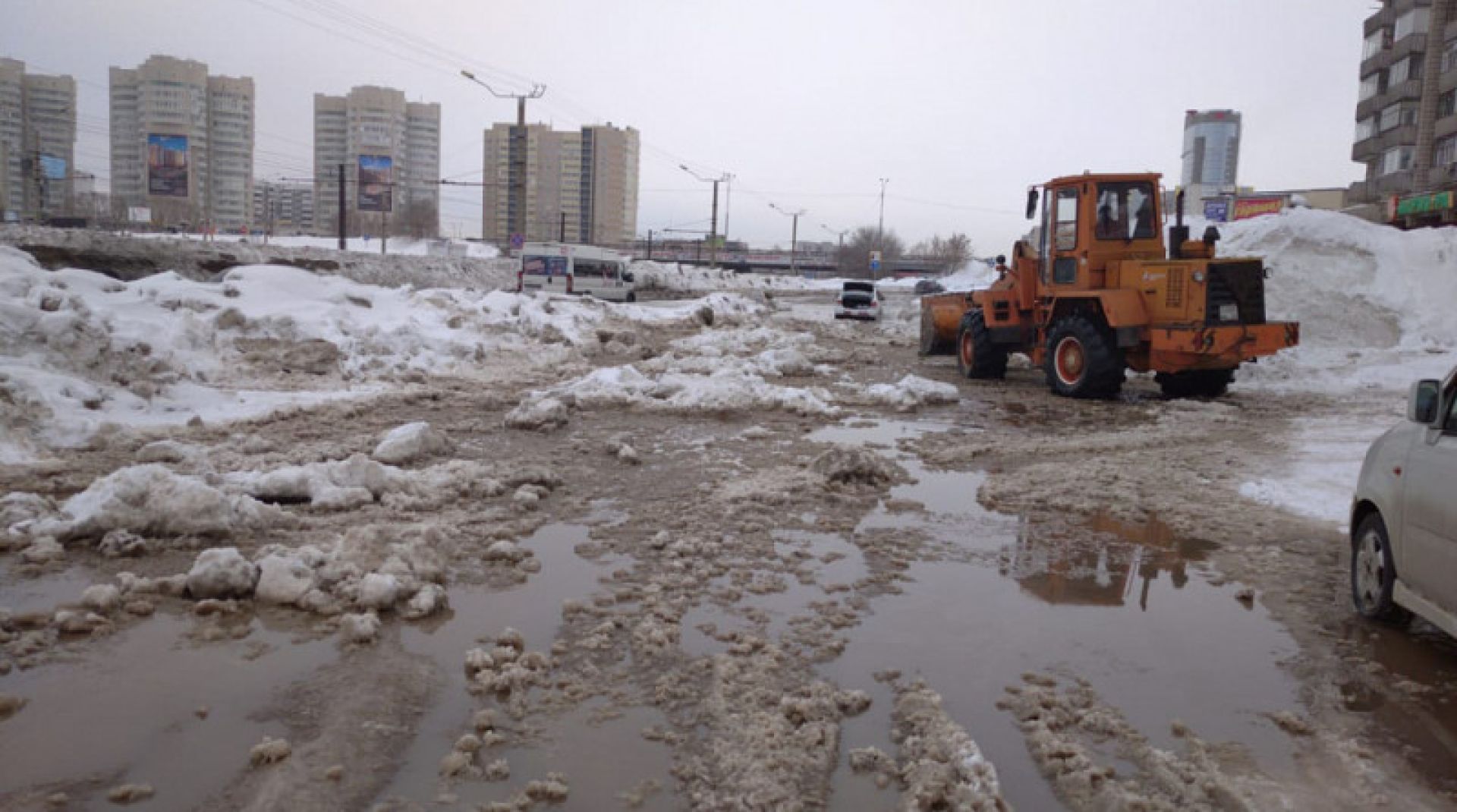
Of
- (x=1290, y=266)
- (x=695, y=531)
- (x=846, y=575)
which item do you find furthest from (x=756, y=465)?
(x=1290, y=266)

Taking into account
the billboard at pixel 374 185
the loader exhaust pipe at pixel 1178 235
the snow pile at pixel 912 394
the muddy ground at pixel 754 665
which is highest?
the billboard at pixel 374 185

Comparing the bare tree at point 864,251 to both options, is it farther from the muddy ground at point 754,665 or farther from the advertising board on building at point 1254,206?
the muddy ground at point 754,665

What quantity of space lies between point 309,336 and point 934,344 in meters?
13.1

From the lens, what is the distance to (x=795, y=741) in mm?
3688

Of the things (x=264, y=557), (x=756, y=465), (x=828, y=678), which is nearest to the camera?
(x=828, y=678)

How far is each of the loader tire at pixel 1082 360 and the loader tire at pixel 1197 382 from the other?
1.16m

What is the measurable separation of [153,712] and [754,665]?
8.20 ft

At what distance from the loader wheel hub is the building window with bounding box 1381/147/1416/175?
183ft

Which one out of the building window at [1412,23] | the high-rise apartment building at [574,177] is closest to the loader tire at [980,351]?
the building window at [1412,23]

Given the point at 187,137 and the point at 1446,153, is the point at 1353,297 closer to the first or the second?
the point at 1446,153

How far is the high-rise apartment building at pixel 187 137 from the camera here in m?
79.1

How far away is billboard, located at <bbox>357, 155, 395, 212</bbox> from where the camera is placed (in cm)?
6944

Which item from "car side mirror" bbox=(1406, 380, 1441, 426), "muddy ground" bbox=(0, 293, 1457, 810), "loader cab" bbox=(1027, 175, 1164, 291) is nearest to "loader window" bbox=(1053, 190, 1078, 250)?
"loader cab" bbox=(1027, 175, 1164, 291)

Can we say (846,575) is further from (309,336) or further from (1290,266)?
(1290,266)
